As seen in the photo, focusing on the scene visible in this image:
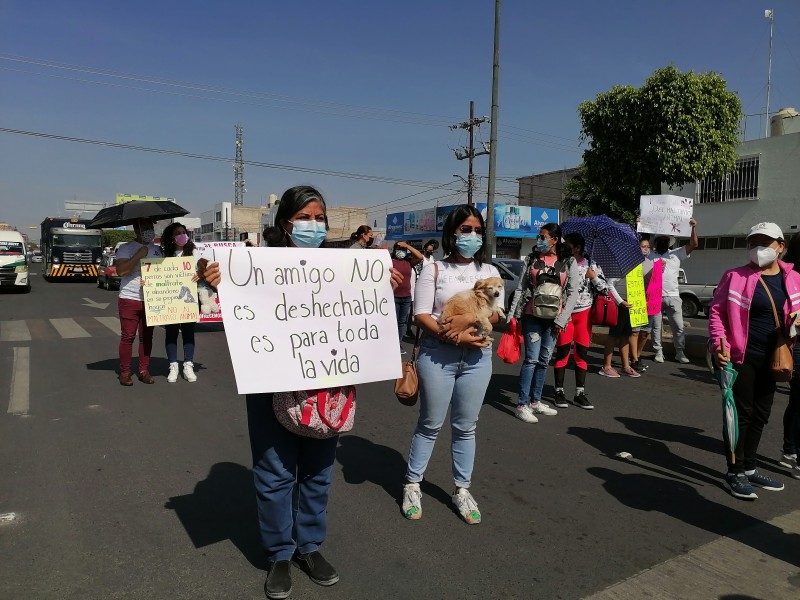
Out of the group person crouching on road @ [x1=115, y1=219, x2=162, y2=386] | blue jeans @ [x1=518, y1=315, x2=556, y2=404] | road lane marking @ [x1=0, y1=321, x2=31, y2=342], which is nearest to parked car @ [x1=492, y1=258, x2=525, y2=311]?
blue jeans @ [x1=518, y1=315, x2=556, y2=404]

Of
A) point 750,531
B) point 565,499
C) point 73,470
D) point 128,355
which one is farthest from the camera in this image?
point 128,355

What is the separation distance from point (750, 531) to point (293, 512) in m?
2.71

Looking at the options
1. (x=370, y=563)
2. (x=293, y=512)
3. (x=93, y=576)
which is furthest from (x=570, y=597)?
(x=93, y=576)

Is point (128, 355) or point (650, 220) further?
point (650, 220)

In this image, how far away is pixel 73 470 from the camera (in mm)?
4258

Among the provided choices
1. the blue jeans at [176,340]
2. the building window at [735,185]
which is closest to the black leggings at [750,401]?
the blue jeans at [176,340]

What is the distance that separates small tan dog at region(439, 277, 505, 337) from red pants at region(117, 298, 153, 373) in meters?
4.67

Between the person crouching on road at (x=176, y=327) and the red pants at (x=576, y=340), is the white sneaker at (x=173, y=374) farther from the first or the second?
the red pants at (x=576, y=340)

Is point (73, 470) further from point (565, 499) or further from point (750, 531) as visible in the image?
point (750, 531)

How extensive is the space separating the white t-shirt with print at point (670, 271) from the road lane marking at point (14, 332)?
1055 cm

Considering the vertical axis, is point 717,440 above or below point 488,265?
below

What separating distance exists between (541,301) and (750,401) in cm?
198

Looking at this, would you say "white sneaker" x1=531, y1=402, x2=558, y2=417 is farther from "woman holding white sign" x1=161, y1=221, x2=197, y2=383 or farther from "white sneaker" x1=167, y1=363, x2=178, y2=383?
"white sneaker" x1=167, y1=363, x2=178, y2=383

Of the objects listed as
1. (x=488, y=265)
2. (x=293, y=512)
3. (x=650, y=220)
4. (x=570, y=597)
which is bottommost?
(x=570, y=597)
